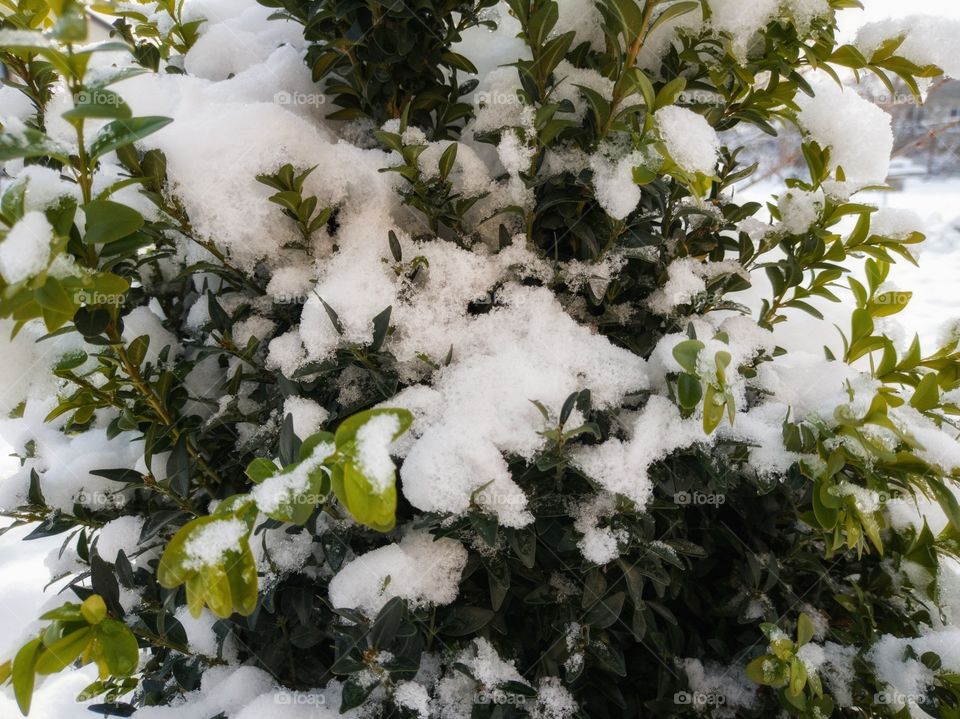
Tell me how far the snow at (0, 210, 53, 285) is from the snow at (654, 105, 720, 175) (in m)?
0.65

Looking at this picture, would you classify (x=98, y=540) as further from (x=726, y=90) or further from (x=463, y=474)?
(x=726, y=90)

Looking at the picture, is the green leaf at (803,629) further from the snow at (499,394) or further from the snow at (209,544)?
the snow at (209,544)

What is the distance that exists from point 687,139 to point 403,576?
65 centimetres

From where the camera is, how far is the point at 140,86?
0.87 metres

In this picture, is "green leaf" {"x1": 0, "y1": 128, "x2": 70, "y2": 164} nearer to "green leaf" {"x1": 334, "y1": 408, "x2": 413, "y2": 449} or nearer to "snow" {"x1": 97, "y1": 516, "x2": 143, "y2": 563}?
"green leaf" {"x1": 334, "y1": 408, "x2": 413, "y2": 449}

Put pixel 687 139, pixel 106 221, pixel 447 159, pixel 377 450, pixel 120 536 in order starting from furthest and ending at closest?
pixel 120 536 < pixel 447 159 < pixel 687 139 < pixel 106 221 < pixel 377 450

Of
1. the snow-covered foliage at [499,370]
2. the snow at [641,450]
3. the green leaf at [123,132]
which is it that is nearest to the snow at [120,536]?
the snow-covered foliage at [499,370]

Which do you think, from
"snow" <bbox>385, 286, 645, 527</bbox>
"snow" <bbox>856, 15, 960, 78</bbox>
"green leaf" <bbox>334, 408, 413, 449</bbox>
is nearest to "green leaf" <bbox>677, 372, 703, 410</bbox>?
"snow" <bbox>385, 286, 645, 527</bbox>

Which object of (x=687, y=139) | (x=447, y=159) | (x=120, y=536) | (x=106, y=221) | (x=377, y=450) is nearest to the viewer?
(x=377, y=450)

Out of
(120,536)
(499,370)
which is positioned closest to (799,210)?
(499,370)

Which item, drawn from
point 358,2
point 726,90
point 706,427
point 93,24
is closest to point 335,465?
point 706,427

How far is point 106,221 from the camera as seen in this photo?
0.62 metres

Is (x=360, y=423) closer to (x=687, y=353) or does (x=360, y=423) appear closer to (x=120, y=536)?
(x=687, y=353)

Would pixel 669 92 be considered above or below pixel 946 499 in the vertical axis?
above
